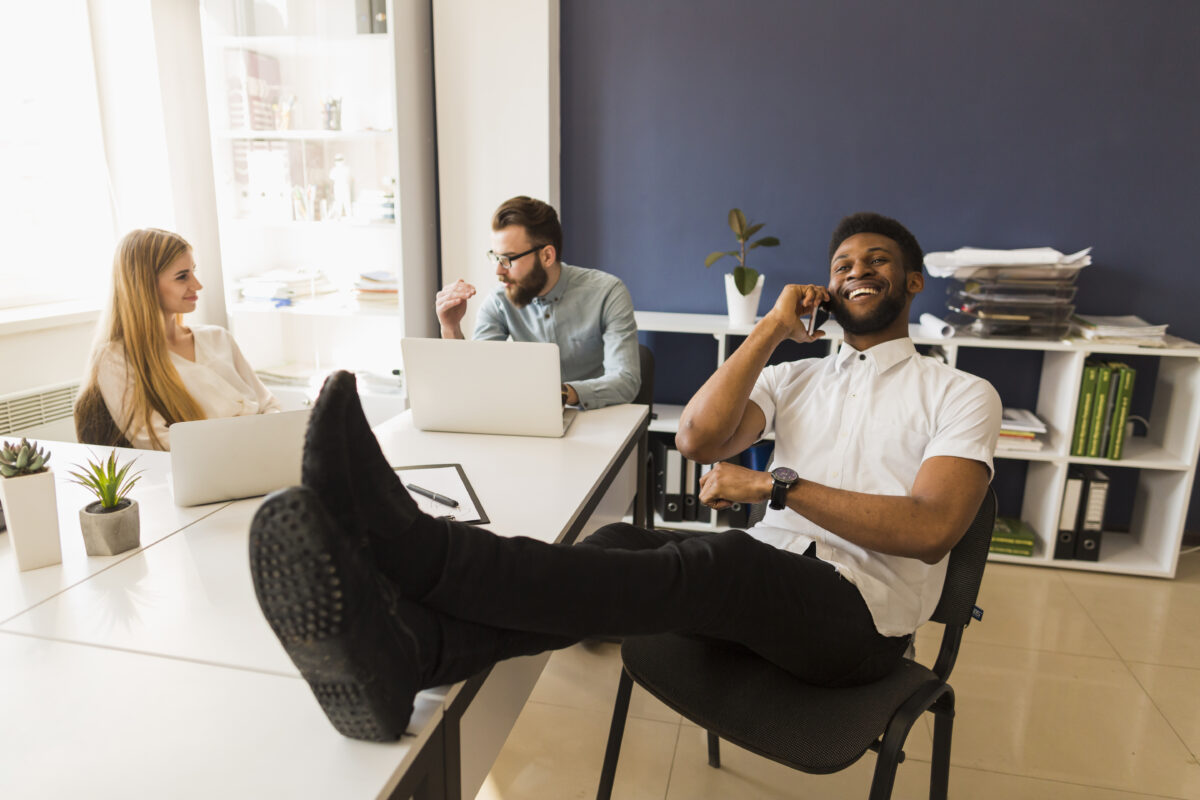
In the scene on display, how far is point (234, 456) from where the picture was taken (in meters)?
1.58

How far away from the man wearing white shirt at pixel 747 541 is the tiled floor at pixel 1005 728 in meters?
0.68

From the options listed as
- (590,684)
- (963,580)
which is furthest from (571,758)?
(963,580)

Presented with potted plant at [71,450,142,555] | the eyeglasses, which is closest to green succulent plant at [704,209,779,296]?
the eyeglasses

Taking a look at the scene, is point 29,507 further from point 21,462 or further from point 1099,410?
point 1099,410

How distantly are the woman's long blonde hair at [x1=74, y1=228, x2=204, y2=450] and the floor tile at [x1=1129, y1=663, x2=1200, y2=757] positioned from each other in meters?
2.86

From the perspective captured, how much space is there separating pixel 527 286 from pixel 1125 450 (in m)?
2.36

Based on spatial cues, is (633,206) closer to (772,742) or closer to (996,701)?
(996,701)

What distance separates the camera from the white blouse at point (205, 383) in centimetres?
222

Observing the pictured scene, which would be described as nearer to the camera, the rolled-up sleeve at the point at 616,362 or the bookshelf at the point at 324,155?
the rolled-up sleeve at the point at 616,362

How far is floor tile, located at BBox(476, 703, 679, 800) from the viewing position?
6.32 ft

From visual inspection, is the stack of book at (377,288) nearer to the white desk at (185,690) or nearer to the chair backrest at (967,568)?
the white desk at (185,690)

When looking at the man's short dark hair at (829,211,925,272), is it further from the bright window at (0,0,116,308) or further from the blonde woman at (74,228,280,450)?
the bright window at (0,0,116,308)

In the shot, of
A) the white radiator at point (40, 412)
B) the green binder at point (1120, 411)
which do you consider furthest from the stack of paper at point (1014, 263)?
the white radiator at point (40, 412)

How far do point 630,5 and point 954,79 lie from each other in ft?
4.35
